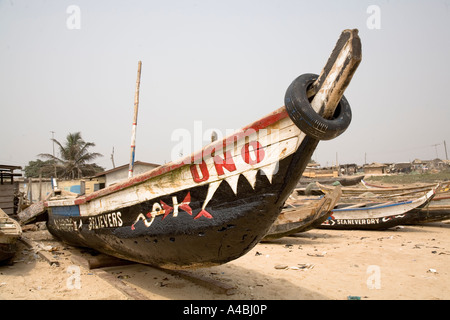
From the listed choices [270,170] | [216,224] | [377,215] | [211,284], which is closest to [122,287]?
[211,284]

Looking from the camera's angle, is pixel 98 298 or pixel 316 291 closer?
pixel 98 298

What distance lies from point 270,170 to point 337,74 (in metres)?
1.04

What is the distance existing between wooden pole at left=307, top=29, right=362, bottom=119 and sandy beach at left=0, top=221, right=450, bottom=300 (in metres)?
2.87

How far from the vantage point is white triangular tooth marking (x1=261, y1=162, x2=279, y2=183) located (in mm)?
2816

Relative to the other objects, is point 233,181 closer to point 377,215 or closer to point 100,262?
point 100,262

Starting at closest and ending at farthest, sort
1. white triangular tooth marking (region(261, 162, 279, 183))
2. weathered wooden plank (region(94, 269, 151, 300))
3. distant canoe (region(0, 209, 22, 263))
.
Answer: white triangular tooth marking (region(261, 162, 279, 183)), weathered wooden plank (region(94, 269, 151, 300)), distant canoe (region(0, 209, 22, 263))

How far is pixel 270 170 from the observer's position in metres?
2.85

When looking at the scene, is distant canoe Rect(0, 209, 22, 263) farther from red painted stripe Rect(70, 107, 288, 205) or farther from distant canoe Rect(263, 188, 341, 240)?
distant canoe Rect(263, 188, 341, 240)

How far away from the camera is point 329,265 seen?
5871 millimetres

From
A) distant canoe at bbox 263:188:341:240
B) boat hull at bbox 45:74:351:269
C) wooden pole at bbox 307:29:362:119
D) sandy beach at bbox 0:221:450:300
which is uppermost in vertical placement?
wooden pole at bbox 307:29:362:119

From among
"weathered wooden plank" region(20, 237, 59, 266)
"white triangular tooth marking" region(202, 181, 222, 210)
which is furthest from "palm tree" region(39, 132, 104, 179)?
"white triangular tooth marking" region(202, 181, 222, 210)
